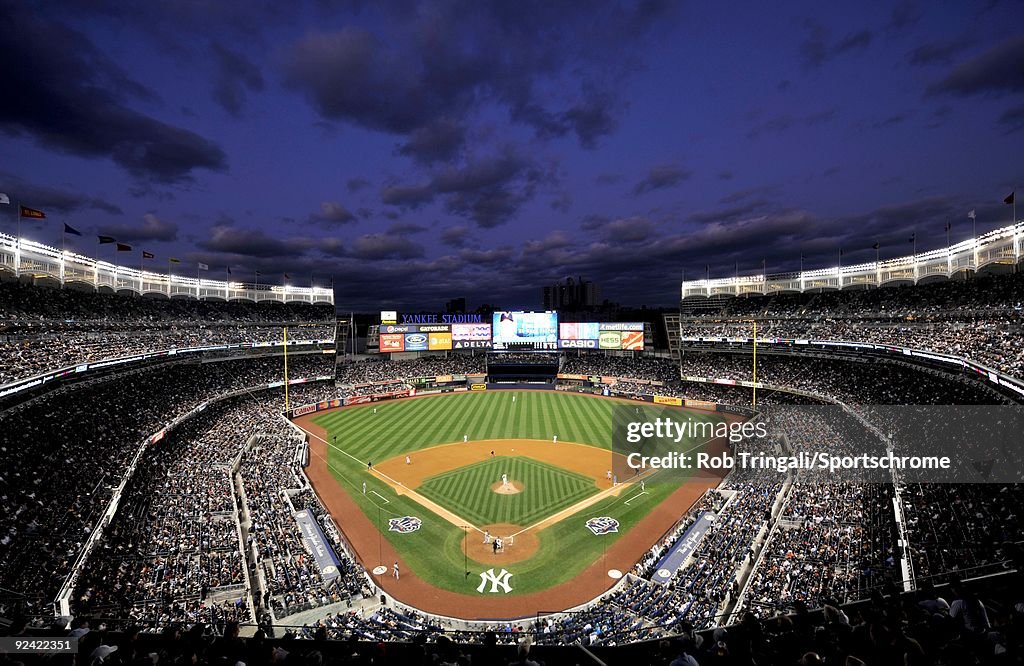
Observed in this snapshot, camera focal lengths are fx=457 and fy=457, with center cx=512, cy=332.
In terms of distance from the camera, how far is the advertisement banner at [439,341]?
73125mm

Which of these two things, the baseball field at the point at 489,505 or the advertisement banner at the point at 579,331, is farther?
the advertisement banner at the point at 579,331

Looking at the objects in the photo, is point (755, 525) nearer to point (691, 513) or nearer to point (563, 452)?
point (691, 513)

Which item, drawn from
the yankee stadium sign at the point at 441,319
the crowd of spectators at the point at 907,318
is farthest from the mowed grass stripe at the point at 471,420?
the crowd of spectators at the point at 907,318

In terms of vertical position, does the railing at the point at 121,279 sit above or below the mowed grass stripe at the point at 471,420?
above

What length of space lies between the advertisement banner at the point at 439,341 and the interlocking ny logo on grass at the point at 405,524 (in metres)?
47.4

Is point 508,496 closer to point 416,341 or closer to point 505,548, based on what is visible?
point 505,548

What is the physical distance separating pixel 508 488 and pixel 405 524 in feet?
25.3

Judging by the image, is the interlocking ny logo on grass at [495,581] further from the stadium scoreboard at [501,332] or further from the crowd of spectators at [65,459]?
the stadium scoreboard at [501,332]

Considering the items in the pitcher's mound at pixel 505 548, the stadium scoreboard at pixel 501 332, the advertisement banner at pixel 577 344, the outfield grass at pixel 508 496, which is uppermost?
the stadium scoreboard at pixel 501 332

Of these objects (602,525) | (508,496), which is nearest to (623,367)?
(508,496)

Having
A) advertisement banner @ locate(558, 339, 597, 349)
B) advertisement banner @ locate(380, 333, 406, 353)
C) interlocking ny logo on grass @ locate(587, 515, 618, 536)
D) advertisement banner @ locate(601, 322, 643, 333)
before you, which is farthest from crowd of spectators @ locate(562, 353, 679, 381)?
interlocking ny logo on grass @ locate(587, 515, 618, 536)

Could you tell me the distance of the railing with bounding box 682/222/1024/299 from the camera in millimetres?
36119

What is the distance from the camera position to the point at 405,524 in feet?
84.9

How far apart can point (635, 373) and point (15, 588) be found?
213 ft
